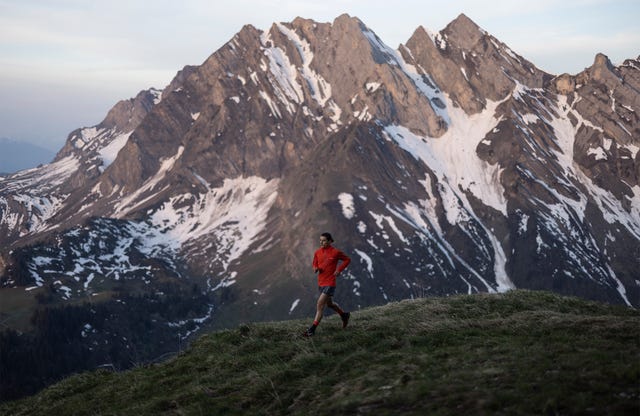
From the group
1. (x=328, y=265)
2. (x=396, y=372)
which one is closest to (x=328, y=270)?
(x=328, y=265)

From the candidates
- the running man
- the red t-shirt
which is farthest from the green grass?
the red t-shirt

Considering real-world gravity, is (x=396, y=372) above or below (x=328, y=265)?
below

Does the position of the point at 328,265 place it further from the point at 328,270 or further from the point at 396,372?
the point at 396,372

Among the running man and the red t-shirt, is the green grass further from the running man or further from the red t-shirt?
the red t-shirt

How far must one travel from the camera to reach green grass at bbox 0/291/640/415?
59.1 feet

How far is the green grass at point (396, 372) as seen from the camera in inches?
709

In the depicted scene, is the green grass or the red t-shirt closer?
the green grass

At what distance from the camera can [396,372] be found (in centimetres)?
2158

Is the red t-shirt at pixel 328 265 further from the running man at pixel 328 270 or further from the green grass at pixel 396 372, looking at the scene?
the green grass at pixel 396 372

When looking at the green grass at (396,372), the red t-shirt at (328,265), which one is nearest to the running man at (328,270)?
the red t-shirt at (328,265)

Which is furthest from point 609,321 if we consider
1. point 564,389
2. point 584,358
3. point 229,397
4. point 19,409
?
point 19,409

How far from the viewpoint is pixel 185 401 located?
72.8ft

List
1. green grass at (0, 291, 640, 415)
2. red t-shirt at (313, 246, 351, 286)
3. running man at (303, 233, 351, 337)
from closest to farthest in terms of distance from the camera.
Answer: green grass at (0, 291, 640, 415), running man at (303, 233, 351, 337), red t-shirt at (313, 246, 351, 286)

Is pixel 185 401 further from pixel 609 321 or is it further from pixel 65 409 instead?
pixel 609 321
